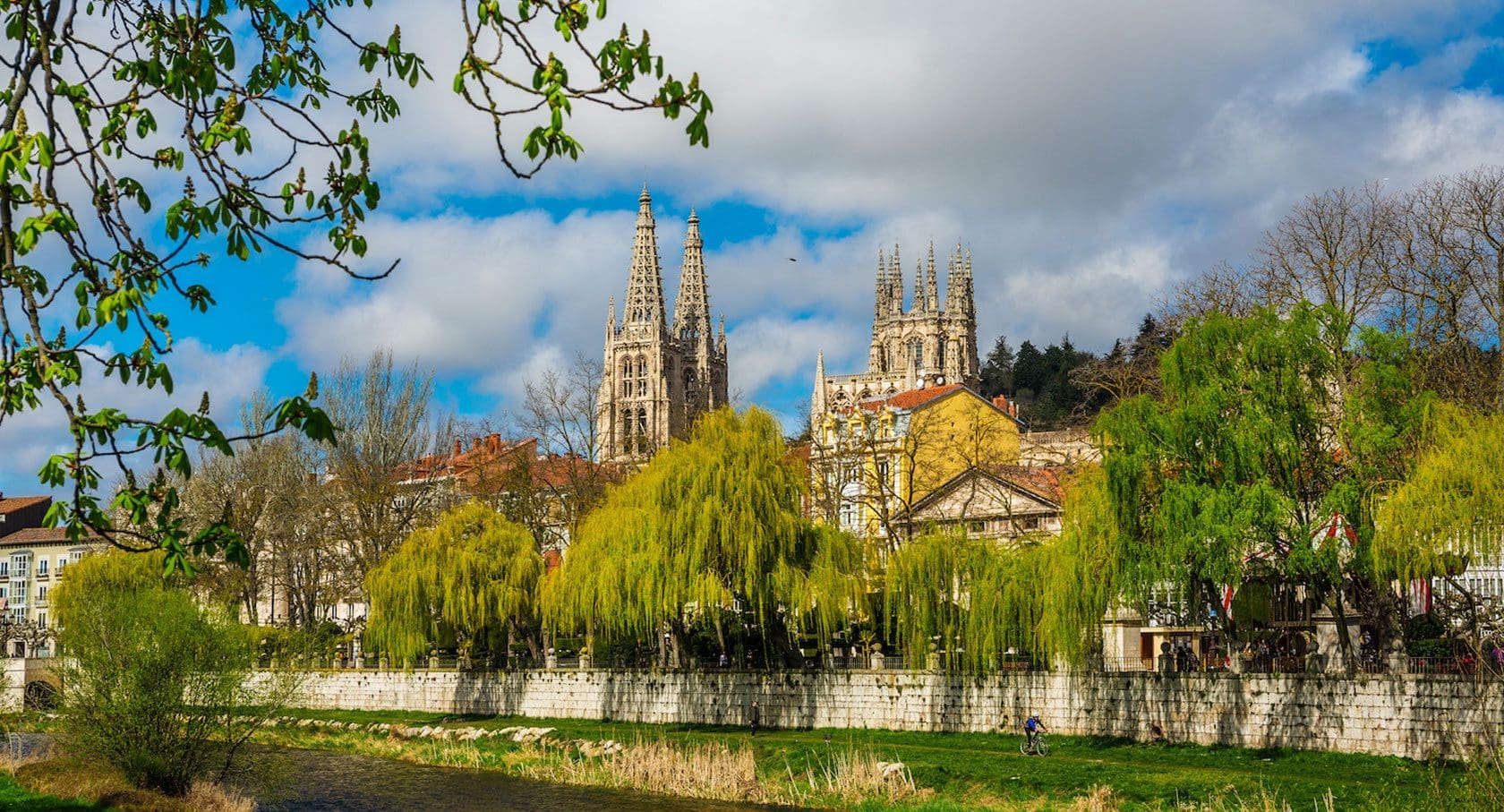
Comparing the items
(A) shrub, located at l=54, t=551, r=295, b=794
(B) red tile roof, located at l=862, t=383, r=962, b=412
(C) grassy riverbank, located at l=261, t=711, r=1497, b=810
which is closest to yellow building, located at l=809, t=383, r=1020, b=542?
(B) red tile roof, located at l=862, t=383, r=962, b=412

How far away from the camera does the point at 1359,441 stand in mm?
26469

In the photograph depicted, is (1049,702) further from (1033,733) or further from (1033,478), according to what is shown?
(1033,478)

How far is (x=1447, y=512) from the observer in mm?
24266

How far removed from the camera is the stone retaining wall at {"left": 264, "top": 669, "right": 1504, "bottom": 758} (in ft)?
83.2

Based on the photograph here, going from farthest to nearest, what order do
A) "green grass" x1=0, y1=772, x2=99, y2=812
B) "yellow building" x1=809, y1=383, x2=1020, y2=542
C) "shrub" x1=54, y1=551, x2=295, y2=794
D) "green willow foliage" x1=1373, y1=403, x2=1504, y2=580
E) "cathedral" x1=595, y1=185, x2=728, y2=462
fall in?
"cathedral" x1=595, y1=185, x2=728, y2=462 < "yellow building" x1=809, y1=383, x2=1020, y2=542 < "green willow foliage" x1=1373, y1=403, x2=1504, y2=580 < "shrub" x1=54, y1=551, x2=295, y2=794 < "green grass" x1=0, y1=772, x2=99, y2=812

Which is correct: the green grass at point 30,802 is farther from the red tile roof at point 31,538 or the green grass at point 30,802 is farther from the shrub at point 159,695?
the red tile roof at point 31,538

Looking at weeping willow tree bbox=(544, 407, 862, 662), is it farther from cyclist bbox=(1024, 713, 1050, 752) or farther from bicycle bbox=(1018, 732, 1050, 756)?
bicycle bbox=(1018, 732, 1050, 756)

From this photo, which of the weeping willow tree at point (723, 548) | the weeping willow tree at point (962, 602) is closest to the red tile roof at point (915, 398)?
the weeping willow tree at point (723, 548)

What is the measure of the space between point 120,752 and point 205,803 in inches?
68.2

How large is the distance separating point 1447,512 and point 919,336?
423 ft

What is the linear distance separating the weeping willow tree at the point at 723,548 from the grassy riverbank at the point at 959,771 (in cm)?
300

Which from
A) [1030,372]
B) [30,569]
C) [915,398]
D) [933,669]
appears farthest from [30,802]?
[1030,372]

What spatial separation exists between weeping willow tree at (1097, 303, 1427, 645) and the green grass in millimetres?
18675

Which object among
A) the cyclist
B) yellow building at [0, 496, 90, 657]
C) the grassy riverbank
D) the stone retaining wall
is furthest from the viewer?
yellow building at [0, 496, 90, 657]
